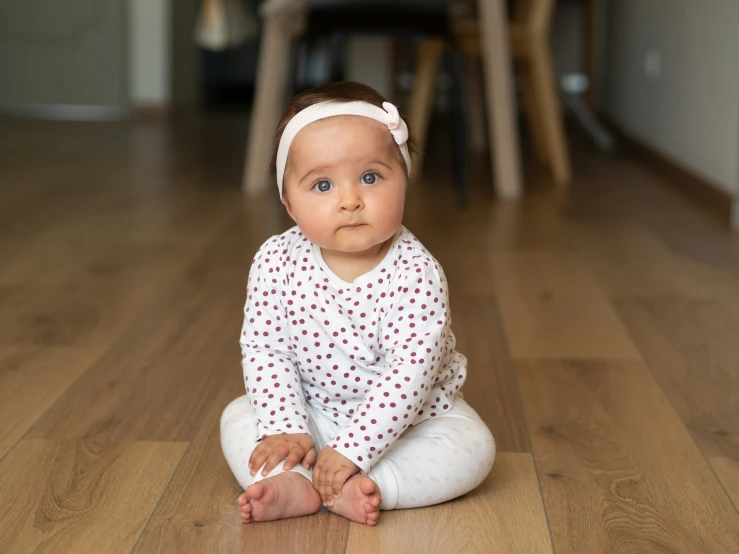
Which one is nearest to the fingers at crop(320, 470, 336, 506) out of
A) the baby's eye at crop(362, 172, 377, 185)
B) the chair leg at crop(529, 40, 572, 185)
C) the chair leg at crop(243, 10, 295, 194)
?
the baby's eye at crop(362, 172, 377, 185)

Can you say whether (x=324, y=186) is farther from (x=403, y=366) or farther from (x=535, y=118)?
(x=535, y=118)

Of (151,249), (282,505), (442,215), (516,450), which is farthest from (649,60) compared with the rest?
(282,505)

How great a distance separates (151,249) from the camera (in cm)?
210

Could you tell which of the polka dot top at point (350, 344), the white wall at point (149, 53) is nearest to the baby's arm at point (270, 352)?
the polka dot top at point (350, 344)

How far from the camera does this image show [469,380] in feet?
4.33

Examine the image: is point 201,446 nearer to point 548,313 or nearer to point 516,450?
point 516,450

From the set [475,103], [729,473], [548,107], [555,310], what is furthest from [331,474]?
[475,103]

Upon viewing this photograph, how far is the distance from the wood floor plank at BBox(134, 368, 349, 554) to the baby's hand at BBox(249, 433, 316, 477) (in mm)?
48

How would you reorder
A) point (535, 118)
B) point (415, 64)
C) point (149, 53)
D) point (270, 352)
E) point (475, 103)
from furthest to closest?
point (149, 53) → point (415, 64) → point (475, 103) → point (535, 118) → point (270, 352)

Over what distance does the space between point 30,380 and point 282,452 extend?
51 centimetres

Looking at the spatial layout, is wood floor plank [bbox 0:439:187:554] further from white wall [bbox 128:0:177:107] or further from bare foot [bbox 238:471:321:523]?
white wall [bbox 128:0:177:107]

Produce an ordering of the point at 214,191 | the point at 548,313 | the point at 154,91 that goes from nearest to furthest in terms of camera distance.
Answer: the point at 548,313, the point at 214,191, the point at 154,91

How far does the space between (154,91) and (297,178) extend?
401cm

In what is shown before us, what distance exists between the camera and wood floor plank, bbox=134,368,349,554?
859 mm
